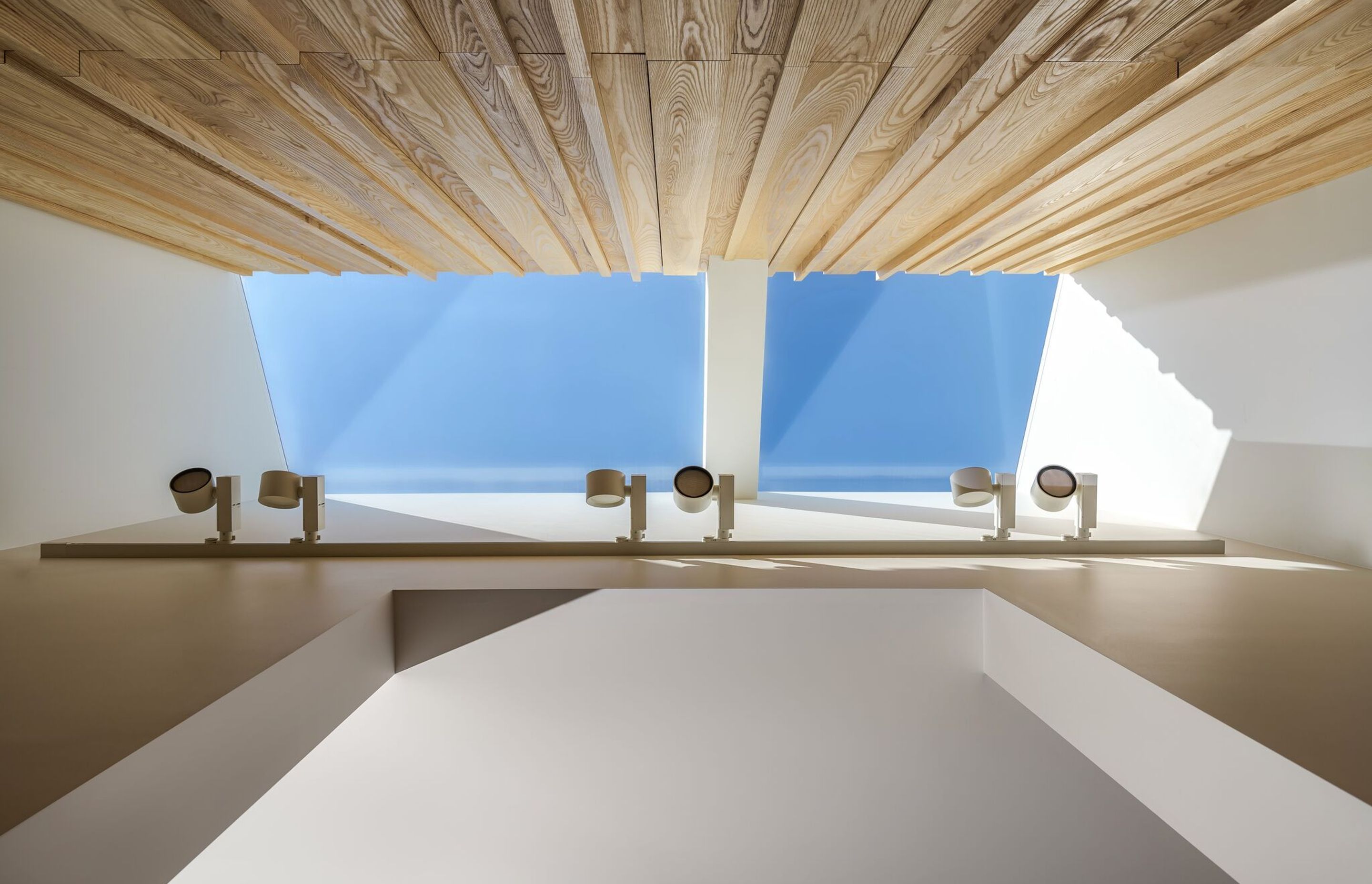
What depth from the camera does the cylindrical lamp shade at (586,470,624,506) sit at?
3795 mm

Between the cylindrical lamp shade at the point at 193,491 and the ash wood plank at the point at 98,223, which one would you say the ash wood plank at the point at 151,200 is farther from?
the cylindrical lamp shade at the point at 193,491

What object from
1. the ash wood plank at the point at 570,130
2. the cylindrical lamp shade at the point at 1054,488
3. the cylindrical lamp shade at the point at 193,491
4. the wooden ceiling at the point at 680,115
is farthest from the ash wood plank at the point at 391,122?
the cylindrical lamp shade at the point at 1054,488

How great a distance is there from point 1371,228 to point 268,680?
5418 mm

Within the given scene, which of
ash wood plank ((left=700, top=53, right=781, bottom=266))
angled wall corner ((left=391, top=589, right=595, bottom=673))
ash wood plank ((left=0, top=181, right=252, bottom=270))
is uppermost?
ash wood plank ((left=0, top=181, right=252, bottom=270))

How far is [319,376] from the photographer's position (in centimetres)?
883

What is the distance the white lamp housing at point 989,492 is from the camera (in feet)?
12.8

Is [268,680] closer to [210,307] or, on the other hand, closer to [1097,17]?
[1097,17]

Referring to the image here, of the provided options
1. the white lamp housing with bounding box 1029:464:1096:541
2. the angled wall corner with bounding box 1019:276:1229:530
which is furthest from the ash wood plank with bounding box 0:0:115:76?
the angled wall corner with bounding box 1019:276:1229:530

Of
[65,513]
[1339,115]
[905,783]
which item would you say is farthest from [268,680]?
[1339,115]

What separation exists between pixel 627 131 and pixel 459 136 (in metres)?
0.82

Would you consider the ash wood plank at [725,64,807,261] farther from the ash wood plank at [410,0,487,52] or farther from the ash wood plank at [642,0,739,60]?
the ash wood plank at [410,0,487,52]

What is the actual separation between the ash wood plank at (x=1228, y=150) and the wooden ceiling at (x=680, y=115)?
0.02m

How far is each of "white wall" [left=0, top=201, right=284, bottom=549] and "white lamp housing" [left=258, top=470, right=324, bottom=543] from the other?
1978 mm

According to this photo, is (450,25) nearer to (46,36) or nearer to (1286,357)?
(46,36)
